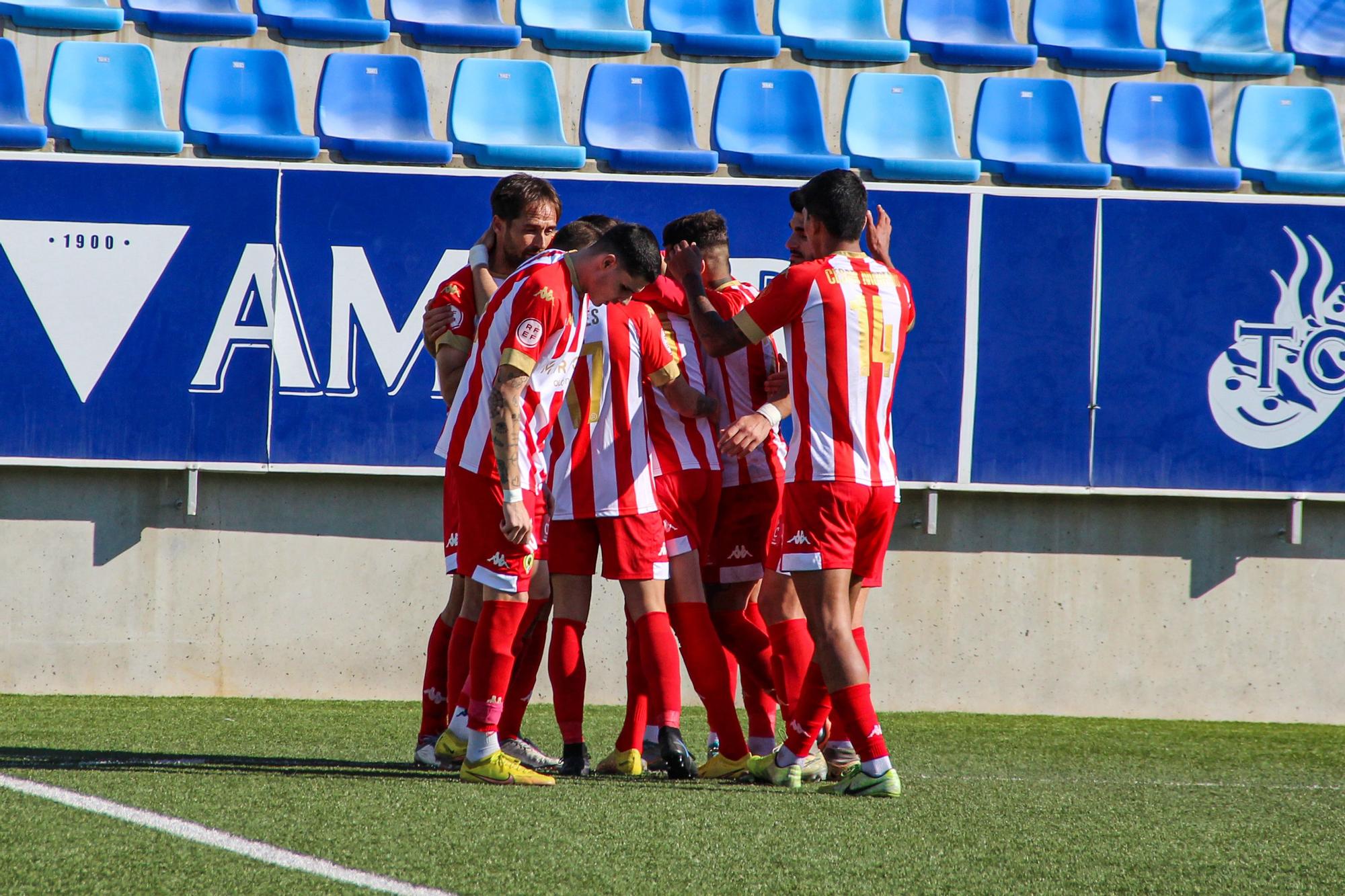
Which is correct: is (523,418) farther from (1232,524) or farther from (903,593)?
(1232,524)

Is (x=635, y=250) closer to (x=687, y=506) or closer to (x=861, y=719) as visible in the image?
(x=687, y=506)

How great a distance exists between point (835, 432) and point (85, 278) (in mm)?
4240

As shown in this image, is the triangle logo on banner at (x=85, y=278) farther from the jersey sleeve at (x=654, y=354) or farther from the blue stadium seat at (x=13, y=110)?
the jersey sleeve at (x=654, y=354)

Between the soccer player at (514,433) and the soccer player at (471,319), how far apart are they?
20.8 inches

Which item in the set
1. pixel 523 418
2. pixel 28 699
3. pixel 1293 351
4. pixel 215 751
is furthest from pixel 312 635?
pixel 1293 351

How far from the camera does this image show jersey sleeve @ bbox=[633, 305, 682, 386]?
4105 mm

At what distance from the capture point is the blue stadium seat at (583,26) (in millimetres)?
7473

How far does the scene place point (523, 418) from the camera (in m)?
3.55

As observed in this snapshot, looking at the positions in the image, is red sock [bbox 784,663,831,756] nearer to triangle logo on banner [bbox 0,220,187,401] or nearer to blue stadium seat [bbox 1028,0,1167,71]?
triangle logo on banner [bbox 0,220,187,401]

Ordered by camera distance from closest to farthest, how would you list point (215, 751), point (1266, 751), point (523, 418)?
point (523, 418) < point (215, 751) < point (1266, 751)

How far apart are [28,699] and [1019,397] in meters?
4.91

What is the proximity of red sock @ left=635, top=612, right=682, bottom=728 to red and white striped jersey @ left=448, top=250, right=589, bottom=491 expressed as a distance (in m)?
0.60

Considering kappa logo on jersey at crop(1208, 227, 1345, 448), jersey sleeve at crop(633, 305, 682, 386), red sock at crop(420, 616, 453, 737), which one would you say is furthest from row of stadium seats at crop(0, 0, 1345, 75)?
red sock at crop(420, 616, 453, 737)

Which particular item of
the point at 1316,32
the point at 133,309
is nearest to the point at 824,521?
the point at 133,309
